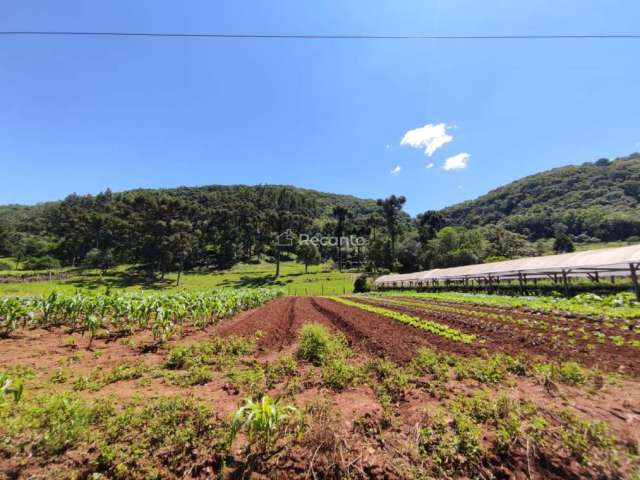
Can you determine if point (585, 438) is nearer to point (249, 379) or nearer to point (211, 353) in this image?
point (249, 379)

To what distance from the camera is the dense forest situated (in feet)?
242

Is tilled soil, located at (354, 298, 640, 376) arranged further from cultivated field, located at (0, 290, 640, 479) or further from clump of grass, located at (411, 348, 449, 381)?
clump of grass, located at (411, 348, 449, 381)

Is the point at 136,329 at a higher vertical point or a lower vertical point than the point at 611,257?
lower

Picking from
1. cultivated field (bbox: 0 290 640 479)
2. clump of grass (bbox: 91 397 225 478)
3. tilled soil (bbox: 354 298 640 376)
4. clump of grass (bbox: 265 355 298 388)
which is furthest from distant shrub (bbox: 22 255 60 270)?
tilled soil (bbox: 354 298 640 376)

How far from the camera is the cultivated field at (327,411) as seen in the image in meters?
3.04

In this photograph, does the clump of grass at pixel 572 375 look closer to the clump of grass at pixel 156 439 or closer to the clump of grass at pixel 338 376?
the clump of grass at pixel 338 376

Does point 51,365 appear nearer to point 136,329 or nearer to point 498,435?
point 136,329

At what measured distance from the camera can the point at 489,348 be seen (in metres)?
7.24

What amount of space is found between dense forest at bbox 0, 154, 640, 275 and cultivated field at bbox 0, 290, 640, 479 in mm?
66480

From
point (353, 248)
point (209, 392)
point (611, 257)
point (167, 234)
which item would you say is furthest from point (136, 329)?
point (353, 248)

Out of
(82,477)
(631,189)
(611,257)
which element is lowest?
(82,477)

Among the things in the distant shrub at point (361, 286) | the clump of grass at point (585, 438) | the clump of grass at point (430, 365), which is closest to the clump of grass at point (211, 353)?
the clump of grass at point (430, 365)

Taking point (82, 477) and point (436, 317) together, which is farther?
point (436, 317)

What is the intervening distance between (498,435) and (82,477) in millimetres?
4943
